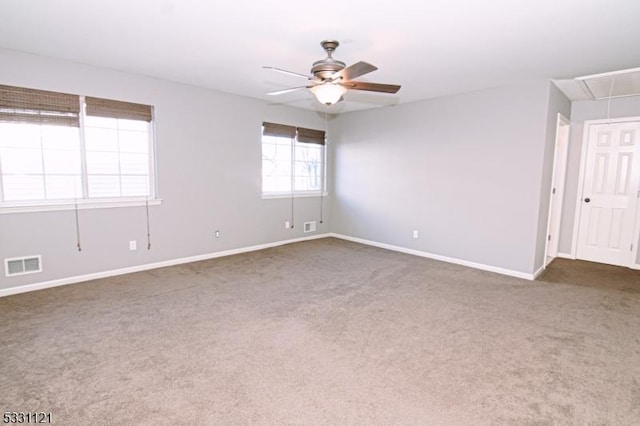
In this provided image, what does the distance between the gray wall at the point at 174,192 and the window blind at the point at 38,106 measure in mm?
83

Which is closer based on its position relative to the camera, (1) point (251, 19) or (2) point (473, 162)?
(1) point (251, 19)

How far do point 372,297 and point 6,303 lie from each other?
3702 millimetres

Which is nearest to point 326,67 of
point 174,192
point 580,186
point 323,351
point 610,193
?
point 323,351

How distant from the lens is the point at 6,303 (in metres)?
3.37

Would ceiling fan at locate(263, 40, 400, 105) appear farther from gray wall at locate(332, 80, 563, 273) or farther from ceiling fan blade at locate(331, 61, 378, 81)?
gray wall at locate(332, 80, 563, 273)

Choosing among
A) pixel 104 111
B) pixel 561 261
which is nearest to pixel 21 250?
pixel 104 111

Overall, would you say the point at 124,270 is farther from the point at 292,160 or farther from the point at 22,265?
the point at 292,160

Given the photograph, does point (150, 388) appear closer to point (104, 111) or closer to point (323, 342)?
point (323, 342)

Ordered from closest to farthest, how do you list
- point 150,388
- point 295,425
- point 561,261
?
1. point 295,425
2. point 150,388
3. point 561,261

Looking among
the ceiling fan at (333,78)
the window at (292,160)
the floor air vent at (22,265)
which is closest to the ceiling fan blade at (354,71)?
the ceiling fan at (333,78)

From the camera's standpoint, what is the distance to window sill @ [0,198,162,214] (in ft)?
11.7

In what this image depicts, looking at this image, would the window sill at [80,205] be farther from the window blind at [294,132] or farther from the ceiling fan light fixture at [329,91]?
the ceiling fan light fixture at [329,91]

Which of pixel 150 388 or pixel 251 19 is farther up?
pixel 251 19

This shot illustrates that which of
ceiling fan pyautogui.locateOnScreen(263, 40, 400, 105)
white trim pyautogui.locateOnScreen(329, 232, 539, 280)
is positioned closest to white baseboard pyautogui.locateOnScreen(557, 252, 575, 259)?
white trim pyautogui.locateOnScreen(329, 232, 539, 280)
